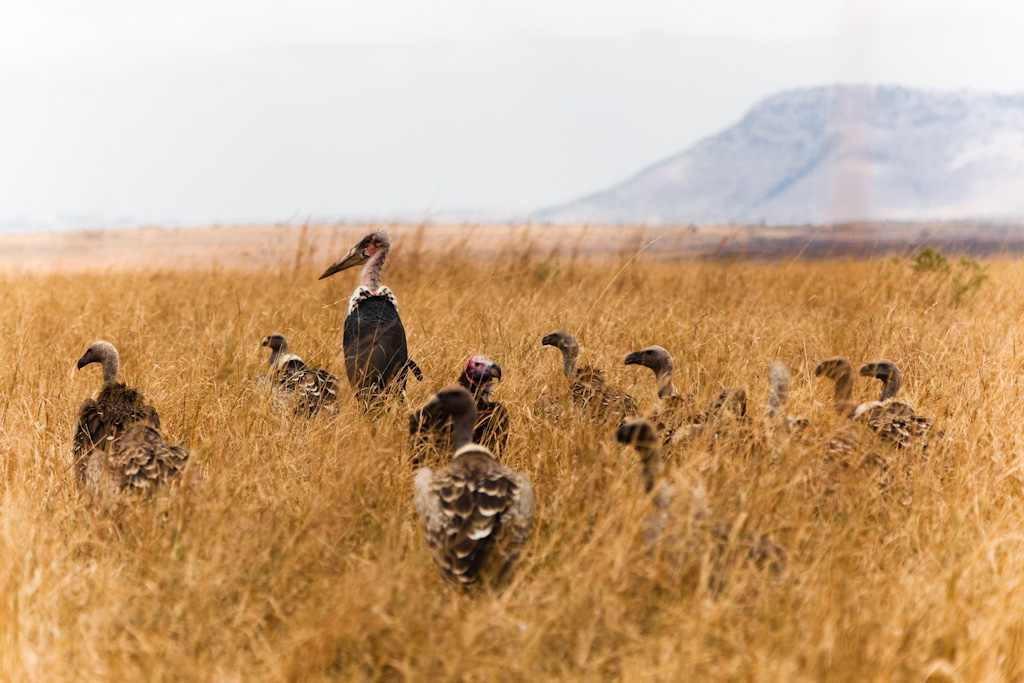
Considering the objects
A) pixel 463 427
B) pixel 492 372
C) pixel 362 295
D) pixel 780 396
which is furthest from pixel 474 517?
pixel 362 295

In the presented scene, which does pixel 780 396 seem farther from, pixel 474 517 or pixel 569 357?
pixel 474 517

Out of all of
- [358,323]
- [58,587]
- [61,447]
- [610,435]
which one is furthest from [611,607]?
[61,447]

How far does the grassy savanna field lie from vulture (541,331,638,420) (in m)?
0.22

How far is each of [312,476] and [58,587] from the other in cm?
124

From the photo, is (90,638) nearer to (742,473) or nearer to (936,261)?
(742,473)

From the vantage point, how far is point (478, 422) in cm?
465

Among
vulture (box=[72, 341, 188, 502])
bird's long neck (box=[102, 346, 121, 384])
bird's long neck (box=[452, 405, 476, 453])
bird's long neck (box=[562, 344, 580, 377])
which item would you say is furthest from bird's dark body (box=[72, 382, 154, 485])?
bird's long neck (box=[562, 344, 580, 377])

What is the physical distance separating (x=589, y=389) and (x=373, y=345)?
1.52 meters

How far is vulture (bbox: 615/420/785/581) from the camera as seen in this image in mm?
3191

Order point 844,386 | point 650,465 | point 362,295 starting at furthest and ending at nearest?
point 362,295, point 844,386, point 650,465

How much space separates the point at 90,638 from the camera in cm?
294

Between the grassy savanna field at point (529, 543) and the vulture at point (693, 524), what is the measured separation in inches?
2.3

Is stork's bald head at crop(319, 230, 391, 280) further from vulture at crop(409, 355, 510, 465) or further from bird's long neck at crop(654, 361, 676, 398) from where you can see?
bird's long neck at crop(654, 361, 676, 398)

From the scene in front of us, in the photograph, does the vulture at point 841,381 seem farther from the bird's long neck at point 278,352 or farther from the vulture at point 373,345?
the bird's long neck at point 278,352
